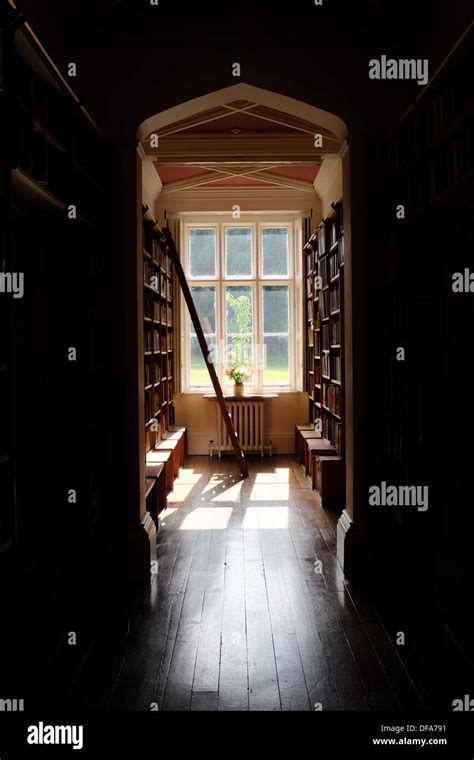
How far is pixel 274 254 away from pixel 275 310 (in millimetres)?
850

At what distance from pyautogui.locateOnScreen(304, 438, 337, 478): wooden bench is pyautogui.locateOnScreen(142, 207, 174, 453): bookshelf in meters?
1.73

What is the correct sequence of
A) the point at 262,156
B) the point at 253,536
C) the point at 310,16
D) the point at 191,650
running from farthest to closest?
the point at 262,156, the point at 253,536, the point at 310,16, the point at 191,650

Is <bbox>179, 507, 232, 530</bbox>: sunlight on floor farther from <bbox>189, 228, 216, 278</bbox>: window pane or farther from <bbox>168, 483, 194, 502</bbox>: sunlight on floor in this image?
<bbox>189, 228, 216, 278</bbox>: window pane

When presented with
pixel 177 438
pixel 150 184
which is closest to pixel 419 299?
pixel 177 438

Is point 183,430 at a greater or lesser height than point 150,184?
lesser

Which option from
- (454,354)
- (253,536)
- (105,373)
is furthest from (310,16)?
(253,536)

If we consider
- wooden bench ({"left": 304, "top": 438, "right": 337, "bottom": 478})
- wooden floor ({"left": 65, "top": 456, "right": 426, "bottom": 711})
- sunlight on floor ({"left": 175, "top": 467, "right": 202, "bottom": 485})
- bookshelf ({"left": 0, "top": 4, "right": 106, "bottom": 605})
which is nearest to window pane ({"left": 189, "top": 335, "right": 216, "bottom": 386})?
sunlight on floor ({"left": 175, "top": 467, "right": 202, "bottom": 485})

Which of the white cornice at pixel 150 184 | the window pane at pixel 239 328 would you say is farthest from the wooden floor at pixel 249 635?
the white cornice at pixel 150 184

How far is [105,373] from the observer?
4.20 m

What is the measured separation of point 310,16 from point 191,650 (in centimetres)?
396

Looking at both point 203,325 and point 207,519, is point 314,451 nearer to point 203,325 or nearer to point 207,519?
point 207,519

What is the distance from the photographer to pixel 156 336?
25.1 feet

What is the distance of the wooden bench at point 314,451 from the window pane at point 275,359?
1.98m

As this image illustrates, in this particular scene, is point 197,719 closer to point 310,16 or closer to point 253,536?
point 253,536
